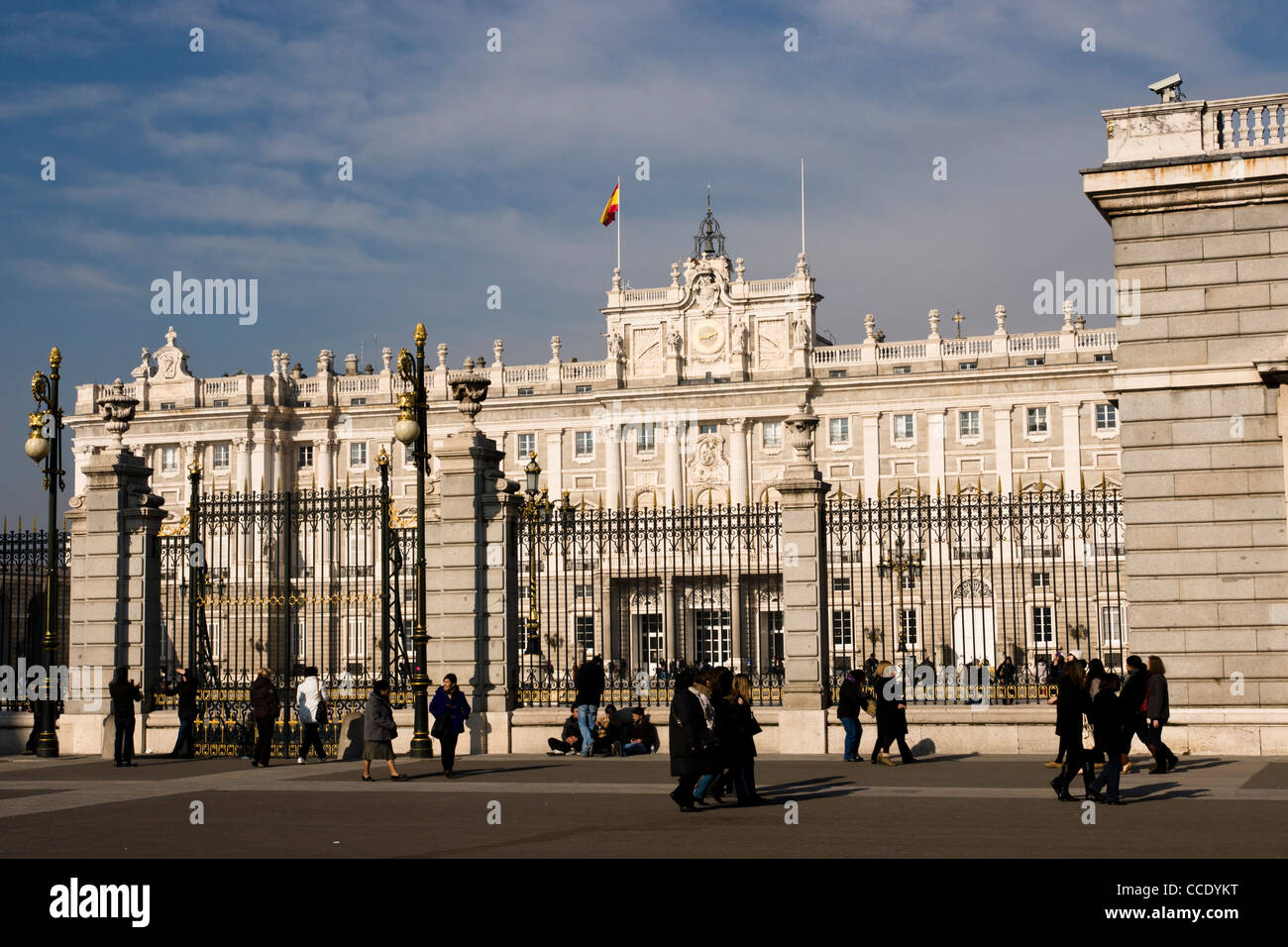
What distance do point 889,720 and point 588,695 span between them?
459 cm

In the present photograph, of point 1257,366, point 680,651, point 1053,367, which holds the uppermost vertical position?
point 1053,367

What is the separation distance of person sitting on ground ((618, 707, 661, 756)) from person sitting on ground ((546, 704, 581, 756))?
79 cm

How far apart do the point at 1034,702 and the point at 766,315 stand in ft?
210

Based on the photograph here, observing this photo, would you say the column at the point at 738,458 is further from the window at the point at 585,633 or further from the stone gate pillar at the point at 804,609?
the stone gate pillar at the point at 804,609

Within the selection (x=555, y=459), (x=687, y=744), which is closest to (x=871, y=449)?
(x=555, y=459)

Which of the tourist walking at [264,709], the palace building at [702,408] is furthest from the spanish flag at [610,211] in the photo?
the tourist walking at [264,709]

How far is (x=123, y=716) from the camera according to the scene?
73.6 feet

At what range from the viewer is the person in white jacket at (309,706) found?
874 inches

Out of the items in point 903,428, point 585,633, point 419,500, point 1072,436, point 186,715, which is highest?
point 903,428

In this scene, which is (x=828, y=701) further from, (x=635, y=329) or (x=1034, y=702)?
(x=635, y=329)

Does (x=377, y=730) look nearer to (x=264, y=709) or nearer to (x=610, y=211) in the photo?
(x=264, y=709)

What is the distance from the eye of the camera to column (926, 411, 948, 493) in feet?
269

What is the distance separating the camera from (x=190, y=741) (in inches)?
935
